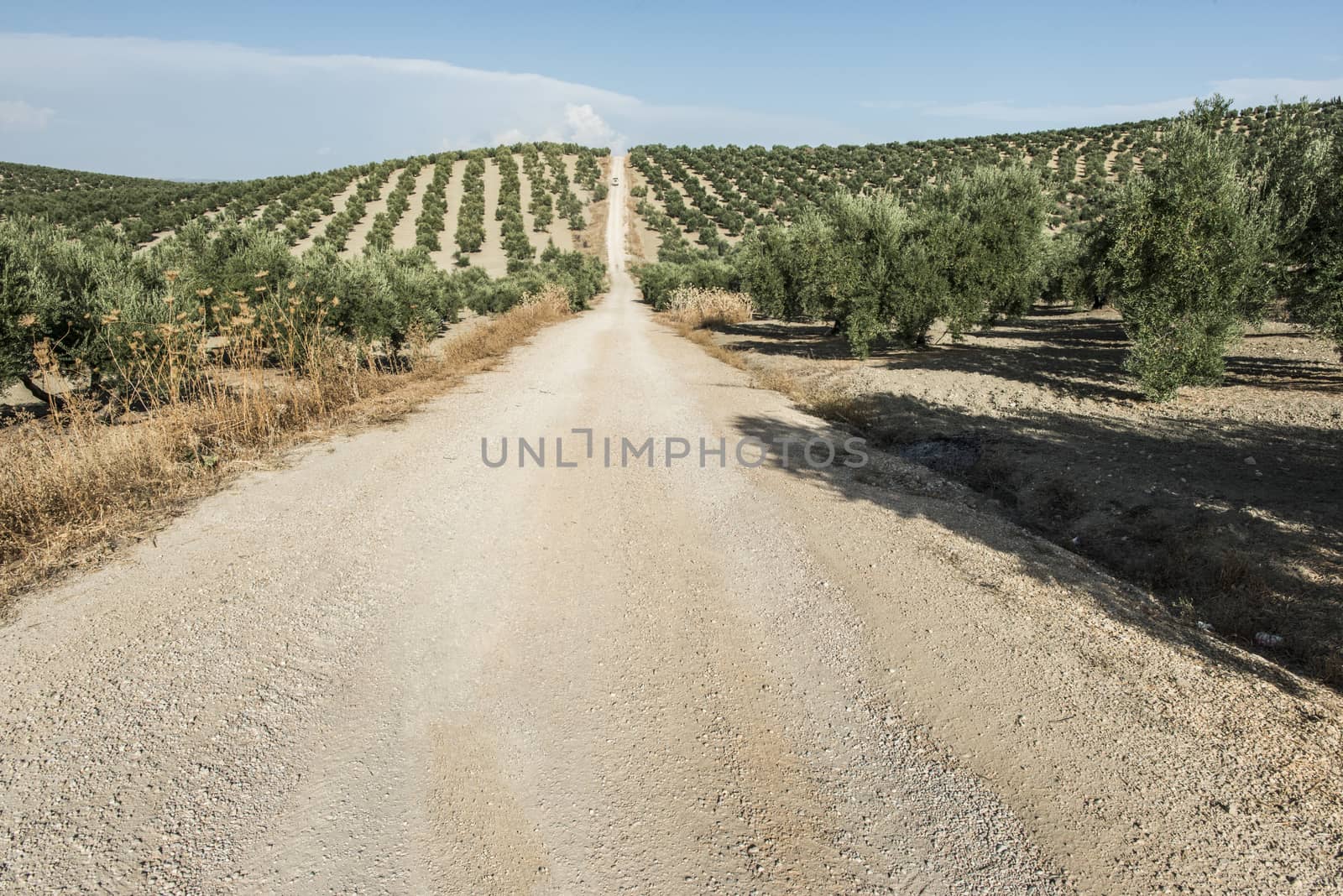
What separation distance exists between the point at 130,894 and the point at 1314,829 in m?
4.53

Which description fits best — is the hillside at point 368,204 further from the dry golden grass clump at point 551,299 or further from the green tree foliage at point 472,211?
the dry golden grass clump at point 551,299

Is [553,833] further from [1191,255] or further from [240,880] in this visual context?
[1191,255]

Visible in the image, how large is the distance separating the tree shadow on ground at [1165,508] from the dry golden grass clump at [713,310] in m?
17.2

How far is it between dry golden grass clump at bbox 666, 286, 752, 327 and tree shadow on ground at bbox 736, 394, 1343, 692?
17.2 metres

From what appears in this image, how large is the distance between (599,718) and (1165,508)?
6.11 meters

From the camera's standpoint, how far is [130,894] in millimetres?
2387

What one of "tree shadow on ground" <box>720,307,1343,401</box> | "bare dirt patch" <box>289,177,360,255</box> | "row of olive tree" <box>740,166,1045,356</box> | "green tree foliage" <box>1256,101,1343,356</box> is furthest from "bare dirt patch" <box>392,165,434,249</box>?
"green tree foliage" <box>1256,101,1343,356</box>

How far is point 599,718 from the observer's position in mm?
3426

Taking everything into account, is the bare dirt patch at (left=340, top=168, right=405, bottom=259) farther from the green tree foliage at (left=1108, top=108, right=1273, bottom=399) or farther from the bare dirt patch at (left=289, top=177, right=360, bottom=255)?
the green tree foliage at (left=1108, top=108, right=1273, bottom=399)

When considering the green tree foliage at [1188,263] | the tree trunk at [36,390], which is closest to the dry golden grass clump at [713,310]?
the green tree foliage at [1188,263]

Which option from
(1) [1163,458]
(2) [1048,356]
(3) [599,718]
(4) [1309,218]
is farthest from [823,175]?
(3) [599,718]

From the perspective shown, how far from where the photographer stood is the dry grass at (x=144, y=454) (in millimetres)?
4793

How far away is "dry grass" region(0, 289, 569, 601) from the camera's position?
479 centimetres

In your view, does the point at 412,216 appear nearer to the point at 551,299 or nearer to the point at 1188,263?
the point at 551,299
